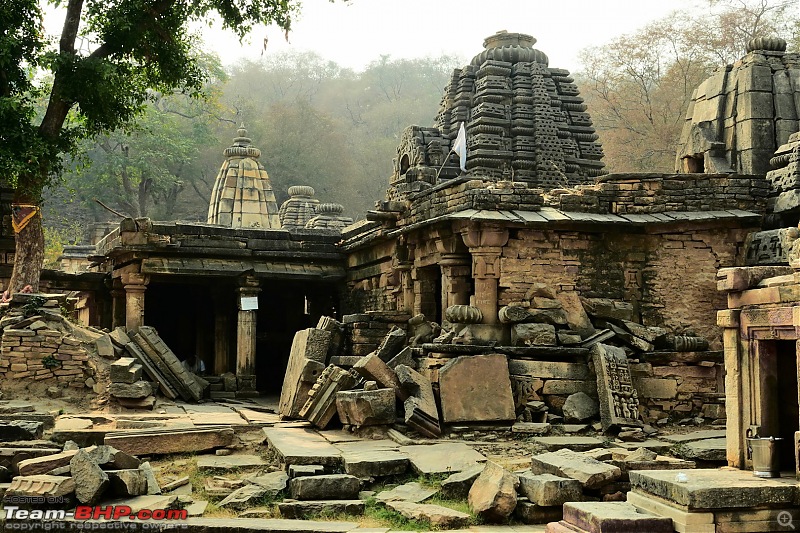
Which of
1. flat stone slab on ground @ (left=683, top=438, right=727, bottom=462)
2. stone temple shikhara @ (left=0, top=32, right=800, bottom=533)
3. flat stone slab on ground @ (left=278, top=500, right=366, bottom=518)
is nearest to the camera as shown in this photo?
stone temple shikhara @ (left=0, top=32, right=800, bottom=533)

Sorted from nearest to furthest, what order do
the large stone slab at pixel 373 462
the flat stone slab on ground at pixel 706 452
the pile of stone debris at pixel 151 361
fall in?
the large stone slab at pixel 373 462 < the flat stone slab on ground at pixel 706 452 < the pile of stone debris at pixel 151 361

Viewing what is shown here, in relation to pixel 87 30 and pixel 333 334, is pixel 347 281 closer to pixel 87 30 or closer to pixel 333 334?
pixel 333 334

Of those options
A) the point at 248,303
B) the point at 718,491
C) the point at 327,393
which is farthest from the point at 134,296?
the point at 718,491

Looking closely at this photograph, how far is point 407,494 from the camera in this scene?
795cm

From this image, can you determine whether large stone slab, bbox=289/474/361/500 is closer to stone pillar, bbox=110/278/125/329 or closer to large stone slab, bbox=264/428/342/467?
large stone slab, bbox=264/428/342/467

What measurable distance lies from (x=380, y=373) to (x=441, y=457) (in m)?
1.98

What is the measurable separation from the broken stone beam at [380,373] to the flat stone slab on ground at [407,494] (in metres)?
2.61

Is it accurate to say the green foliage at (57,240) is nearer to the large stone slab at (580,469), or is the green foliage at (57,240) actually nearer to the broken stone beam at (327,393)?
the broken stone beam at (327,393)

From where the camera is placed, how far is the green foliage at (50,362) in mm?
12180

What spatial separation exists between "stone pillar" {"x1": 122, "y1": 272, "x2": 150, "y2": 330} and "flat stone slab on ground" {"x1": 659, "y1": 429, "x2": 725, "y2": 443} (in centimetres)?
1045

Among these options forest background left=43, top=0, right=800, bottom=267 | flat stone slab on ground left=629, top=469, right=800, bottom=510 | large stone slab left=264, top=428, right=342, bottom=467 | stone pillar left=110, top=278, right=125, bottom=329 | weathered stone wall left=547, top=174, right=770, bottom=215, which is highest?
forest background left=43, top=0, right=800, bottom=267

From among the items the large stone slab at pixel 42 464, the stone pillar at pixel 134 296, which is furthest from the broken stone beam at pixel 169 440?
the stone pillar at pixel 134 296

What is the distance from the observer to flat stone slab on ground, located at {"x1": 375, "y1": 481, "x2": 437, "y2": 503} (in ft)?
25.6

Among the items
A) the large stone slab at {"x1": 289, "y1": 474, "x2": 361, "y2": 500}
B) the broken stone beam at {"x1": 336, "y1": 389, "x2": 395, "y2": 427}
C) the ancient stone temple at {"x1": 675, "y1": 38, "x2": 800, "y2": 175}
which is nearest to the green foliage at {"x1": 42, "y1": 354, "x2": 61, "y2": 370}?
the broken stone beam at {"x1": 336, "y1": 389, "x2": 395, "y2": 427}
